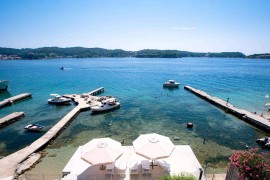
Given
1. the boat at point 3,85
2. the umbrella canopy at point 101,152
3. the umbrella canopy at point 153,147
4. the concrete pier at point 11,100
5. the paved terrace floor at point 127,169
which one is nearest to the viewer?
the umbrella canopy at point 101,152

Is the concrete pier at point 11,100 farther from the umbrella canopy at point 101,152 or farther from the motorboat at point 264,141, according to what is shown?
the motorboat at point 264,141

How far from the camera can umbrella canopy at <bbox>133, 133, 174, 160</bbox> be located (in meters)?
14.4

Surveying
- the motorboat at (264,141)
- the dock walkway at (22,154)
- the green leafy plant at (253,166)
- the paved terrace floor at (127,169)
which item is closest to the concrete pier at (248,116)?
the motorboat at (264,141)

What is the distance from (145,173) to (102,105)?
23.3 m

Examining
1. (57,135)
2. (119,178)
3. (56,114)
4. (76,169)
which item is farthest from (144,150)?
(56,114)

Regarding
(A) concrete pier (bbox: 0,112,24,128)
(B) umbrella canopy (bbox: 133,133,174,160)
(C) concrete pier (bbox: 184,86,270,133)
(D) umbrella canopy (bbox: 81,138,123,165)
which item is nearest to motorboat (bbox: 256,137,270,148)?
(C) concrete pier (bbox: 184,86,270,133)

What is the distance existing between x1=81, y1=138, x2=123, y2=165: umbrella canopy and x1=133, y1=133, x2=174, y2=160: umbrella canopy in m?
1.68

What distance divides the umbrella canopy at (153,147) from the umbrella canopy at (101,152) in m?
1.68

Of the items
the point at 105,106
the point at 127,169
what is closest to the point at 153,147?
the point at 127,169

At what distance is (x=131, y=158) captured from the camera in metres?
17.0

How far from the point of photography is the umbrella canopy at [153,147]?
47.2 feet

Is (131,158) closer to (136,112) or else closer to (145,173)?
(145,173)

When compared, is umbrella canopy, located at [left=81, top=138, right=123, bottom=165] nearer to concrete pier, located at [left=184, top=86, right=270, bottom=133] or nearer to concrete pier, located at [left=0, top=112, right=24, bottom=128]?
concrete pier, located at [left=0, top=112, right=24, bottom=128]

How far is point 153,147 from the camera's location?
14930mm
